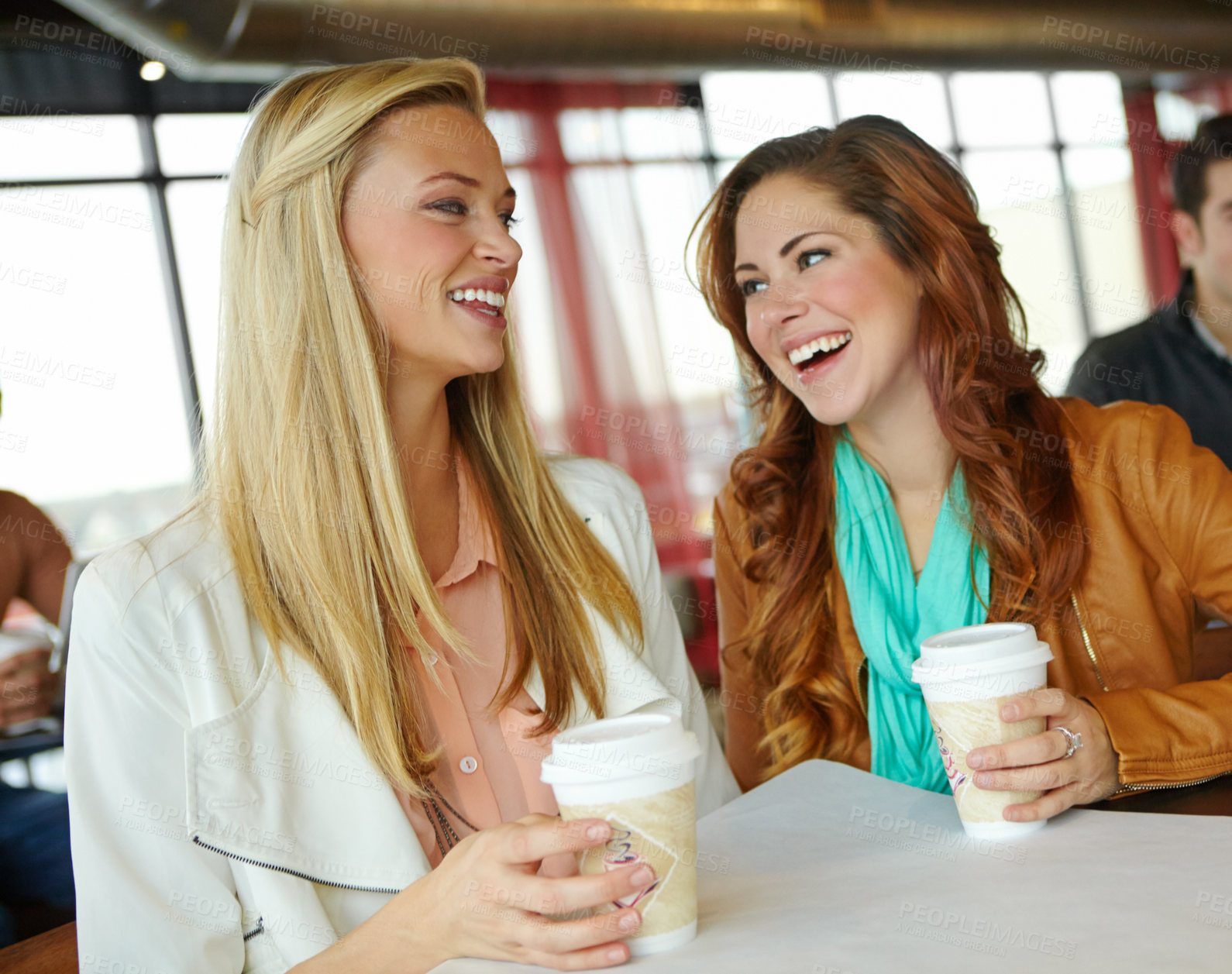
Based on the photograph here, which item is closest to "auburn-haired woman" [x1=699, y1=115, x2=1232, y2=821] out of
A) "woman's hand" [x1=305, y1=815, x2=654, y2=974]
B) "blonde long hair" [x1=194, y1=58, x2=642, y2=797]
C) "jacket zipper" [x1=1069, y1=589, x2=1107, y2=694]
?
"jacket zipper" [x1=1069, y1=589, x2=1107, y2=694]

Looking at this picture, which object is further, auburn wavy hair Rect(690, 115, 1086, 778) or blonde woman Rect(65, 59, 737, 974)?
auburn wavy hair Rect(690, 115, 1086, 778)

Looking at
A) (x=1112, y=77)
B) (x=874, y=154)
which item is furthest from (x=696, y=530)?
(x=874, y=154)

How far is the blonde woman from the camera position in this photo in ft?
3.57

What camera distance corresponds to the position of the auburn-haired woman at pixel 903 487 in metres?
1.54

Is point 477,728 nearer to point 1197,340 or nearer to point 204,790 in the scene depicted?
point 204,790

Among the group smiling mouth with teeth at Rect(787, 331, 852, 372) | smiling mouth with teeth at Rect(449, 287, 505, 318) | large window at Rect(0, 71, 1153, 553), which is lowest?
smiling mouth with teeth at Rect(787, 331, 852, 372)

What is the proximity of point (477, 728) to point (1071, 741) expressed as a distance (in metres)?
0.68

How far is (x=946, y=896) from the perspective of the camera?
2.59ft

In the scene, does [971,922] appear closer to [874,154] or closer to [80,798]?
[80,798]

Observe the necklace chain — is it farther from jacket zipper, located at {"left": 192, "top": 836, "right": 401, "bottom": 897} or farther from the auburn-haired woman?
the auburn-haired woman

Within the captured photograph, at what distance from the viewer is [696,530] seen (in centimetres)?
651

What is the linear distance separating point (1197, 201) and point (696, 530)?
3774 millimetres

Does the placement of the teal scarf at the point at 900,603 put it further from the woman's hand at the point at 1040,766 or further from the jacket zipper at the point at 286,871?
the jacket zipper at the point at 286,871

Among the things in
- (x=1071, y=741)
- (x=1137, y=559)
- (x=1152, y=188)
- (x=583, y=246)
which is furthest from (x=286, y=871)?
(x=1152, y=188)
